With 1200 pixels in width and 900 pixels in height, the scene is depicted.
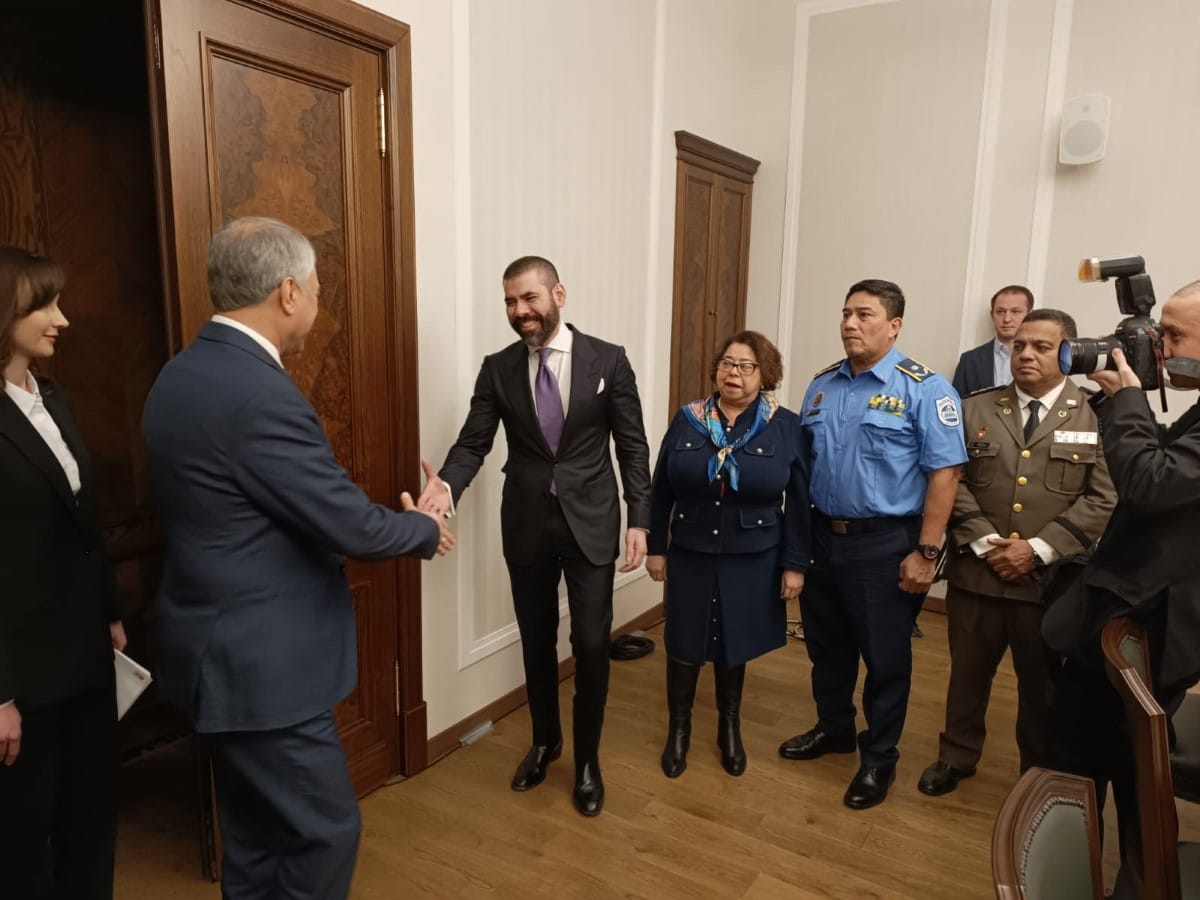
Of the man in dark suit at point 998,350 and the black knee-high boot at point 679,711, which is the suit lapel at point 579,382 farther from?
the man in dark suit at point 998,350

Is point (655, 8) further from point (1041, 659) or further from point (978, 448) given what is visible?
point (1041, 659)

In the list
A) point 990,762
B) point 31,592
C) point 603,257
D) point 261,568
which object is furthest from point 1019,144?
point 31,592

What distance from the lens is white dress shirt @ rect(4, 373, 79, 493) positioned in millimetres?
1650

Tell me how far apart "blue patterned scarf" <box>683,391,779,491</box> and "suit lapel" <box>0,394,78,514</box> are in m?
1.69

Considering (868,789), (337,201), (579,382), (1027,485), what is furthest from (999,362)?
(337,201)

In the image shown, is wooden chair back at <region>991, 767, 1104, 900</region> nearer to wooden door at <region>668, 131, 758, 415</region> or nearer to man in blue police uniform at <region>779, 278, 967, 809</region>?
man in blue police uniform at <region>779, 278, 967, 809</region>

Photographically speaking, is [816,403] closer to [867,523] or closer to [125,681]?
[867,523]

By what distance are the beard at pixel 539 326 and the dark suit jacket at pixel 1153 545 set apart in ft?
4.60

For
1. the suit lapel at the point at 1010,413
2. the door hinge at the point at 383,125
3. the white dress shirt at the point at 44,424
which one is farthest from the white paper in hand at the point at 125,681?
the suit lapel at the point at 1010,413

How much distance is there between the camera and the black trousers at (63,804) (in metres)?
1.58

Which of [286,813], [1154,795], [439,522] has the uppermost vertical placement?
[439,522]

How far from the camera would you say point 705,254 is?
14.3 feet

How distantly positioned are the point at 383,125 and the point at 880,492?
184 cm

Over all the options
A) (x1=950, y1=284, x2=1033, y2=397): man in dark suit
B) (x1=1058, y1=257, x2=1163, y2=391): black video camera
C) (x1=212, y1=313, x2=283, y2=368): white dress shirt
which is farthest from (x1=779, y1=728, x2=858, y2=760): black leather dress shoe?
(x1=212, y1=313, x2=283, y2=368): white dress shirt
